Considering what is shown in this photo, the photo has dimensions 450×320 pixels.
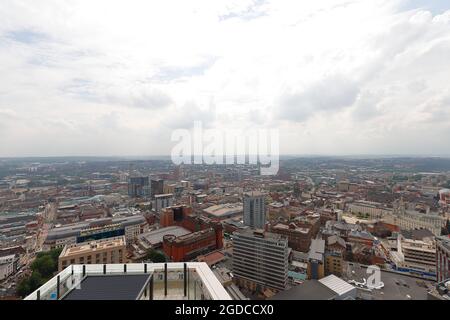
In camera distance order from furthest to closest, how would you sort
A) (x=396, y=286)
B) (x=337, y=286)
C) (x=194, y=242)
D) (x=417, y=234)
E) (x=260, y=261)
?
(x=417, y=234) → (x=194, y=242) → (x=260, y=261) → (x=396, y=286) → (x=337, y=286)

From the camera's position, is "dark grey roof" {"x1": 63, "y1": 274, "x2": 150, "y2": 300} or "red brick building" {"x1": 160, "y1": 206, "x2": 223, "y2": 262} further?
"red brick building" {"x1": 160, "y1": 206, "x2": 223, "y2": 262}

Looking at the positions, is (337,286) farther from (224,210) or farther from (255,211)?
(224,210)

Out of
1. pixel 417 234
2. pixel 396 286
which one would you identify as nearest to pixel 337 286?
pixel 396 286

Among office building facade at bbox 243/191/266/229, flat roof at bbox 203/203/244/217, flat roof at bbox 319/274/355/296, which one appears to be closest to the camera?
flat roof at bbox 319/274/355/296

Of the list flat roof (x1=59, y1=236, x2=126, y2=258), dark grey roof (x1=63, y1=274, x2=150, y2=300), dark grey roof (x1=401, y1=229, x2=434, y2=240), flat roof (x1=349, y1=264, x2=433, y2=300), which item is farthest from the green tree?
dark grey roof (x1=401, y1=229, x2=434, y2=240)

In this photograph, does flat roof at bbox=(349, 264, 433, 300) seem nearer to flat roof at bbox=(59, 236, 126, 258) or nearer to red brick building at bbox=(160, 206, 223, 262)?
red brick building at bbox=(160, 206, 223, 262)

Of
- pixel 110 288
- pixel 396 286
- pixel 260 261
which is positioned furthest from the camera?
pixel 260 261
